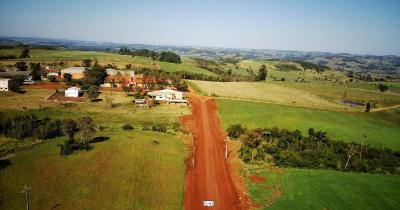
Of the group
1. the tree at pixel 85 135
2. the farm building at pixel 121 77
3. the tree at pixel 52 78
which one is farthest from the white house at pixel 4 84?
the tree at pixel 85 135

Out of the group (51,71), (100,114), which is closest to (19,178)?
(100,114)

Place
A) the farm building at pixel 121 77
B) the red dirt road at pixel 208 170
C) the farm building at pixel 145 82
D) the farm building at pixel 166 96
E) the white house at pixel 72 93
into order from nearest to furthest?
1. the red dirt road at pixel 208 170
2. the white house at pixel 72 93
3. the farm building at pixel 166 96
4. the farm building at pixel 145 82
5. the farm building at pixel 121 77

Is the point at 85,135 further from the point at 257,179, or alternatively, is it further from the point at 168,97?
the point at 168,97

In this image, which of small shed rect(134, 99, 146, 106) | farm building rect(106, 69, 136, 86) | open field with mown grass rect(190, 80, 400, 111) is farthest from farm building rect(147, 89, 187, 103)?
farm building rect(106, 69, 136, 86)

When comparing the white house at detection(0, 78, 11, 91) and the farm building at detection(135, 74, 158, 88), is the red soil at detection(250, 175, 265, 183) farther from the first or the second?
the white house at detection(0, 78, 11, 91)

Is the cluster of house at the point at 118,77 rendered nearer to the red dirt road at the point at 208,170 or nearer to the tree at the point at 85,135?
the red dirt road at the point at 208,170

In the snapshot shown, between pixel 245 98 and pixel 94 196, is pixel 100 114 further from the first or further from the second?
pixel 245 98

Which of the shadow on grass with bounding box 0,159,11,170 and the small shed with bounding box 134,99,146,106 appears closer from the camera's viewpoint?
the shadow on grass with bounding box 0,159,11,170
